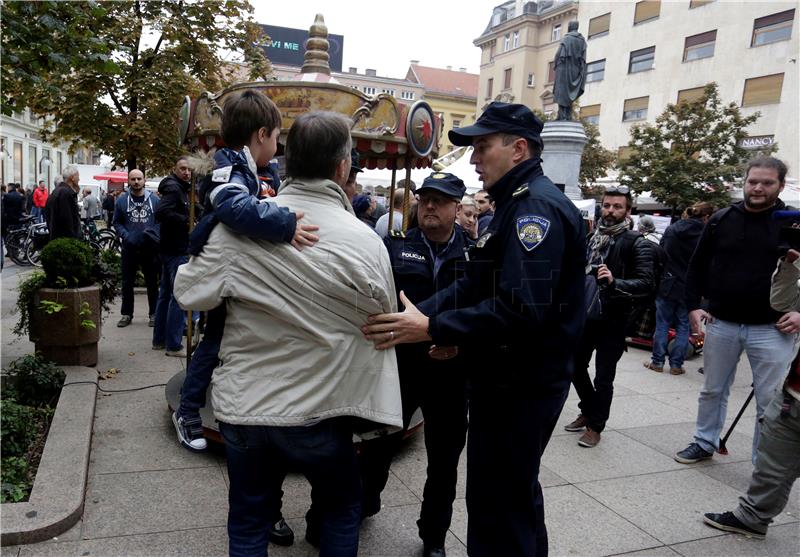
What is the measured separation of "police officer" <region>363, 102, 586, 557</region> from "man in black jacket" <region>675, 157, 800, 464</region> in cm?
237

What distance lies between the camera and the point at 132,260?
719cm

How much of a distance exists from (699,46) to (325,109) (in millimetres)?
34405

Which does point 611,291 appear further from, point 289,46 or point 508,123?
point 289,46

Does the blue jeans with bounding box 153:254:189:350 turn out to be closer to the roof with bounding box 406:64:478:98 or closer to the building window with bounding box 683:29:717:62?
the building window with bounding box 683:29:717:62

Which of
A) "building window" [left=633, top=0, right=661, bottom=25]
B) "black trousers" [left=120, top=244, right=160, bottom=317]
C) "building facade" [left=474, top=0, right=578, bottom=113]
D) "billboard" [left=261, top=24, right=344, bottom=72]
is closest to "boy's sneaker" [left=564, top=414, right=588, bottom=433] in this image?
"black trousers" [left=120, top=244, right=160, bottom=317]

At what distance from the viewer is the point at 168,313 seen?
6176mm

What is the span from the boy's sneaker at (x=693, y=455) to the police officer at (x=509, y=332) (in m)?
2.62

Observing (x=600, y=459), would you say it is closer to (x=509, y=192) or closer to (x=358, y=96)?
(x=509, y=192)

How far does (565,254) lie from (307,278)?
0.99 m

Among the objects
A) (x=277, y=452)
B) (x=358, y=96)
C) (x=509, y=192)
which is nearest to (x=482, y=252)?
(x=509, y=192)

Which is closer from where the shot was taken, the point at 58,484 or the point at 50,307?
the point at 58,484

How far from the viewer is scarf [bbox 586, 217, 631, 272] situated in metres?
4.60

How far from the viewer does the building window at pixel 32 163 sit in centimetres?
3891

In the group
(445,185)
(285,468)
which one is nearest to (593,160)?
A: (445,185)
